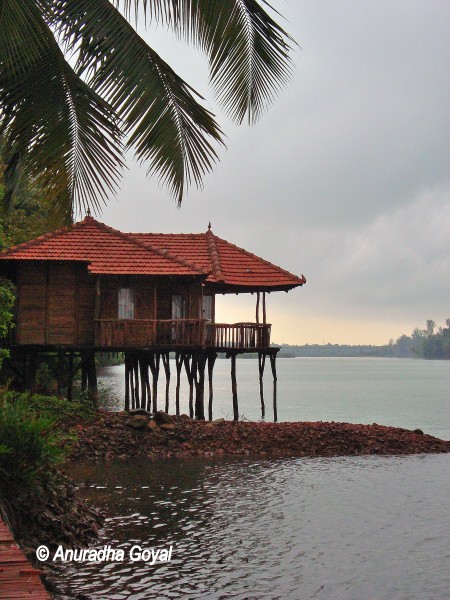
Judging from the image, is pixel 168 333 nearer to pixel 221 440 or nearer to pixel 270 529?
pixel 221 440

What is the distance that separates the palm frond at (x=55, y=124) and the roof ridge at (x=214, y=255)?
59.9 feet

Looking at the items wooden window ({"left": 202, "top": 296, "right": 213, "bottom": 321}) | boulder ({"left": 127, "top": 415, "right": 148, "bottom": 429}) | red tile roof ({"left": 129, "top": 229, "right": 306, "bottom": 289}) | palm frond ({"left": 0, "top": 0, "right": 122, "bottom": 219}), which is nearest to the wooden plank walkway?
palm frond ({"left": 0, "top": 0, "right": 122, "bottom": 219})

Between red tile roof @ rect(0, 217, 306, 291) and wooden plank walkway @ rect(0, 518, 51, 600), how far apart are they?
65.9 feet

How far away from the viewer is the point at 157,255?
27.0 metres

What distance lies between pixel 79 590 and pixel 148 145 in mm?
5822

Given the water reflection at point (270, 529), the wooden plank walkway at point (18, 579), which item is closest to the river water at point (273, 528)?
the water reflection at point (270, 529)

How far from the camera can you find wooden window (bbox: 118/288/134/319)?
26.5 m

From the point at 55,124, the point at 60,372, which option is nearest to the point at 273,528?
the point at 55,124

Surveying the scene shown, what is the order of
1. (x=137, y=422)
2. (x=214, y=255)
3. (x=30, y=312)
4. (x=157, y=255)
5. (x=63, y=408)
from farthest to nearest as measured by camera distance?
(x=214, y=255) → (x=157, y=255) → (x=30, y=312) → (x=63, y=408) → (x=137, y=422)

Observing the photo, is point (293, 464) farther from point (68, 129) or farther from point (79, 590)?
point (68, 129)

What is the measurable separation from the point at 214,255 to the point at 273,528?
1588 cm

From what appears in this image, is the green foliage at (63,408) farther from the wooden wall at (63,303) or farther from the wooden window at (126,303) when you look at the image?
the wooden window at (126,303)

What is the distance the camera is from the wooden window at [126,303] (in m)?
26.5

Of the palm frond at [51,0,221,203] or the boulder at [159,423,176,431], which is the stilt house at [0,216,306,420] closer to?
the boulder at [159,423,176,431]
